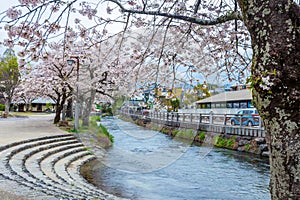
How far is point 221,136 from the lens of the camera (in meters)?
16.2

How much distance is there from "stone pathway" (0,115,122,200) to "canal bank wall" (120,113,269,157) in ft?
23.4

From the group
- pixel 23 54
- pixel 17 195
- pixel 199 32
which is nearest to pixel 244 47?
pixel 199 32

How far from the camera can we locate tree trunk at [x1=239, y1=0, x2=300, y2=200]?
1954 millimetres

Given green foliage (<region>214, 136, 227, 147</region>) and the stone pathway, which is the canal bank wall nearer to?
green foliage (<region>214, 136, 227, 147</region>)

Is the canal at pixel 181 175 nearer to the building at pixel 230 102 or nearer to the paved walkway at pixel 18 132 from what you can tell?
the paved walkway at pixel 18 132

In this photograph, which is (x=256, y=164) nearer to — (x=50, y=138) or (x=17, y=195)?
(x=50, y=138)

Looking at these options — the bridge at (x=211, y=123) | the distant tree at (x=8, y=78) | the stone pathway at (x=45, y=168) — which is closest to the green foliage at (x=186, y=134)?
the bridge at (x=211, y=123)

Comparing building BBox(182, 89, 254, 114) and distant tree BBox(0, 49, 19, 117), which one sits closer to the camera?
building BBox(182, 89, 254, 114)

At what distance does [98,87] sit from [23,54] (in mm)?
12096

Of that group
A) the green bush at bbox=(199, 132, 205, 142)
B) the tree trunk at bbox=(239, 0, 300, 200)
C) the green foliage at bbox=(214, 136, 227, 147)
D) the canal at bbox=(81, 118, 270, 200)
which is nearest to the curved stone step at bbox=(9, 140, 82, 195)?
the canal at bbox=(81, 118, 270, 200)

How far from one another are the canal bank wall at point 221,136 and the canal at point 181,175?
30.5 inches

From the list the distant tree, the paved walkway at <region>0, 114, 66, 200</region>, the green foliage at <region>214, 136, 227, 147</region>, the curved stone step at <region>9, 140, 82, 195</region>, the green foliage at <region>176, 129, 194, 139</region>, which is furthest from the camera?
the distant tree

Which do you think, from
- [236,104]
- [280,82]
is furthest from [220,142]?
[280,82]

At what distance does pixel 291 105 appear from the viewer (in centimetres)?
196
